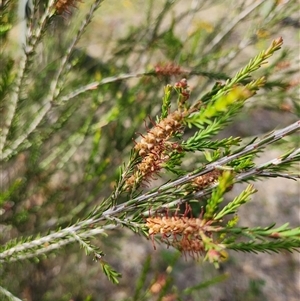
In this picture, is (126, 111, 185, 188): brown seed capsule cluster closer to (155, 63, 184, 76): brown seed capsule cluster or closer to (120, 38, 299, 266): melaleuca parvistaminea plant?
(120, 38, 299, 266): melaleuca parvistaminea plant

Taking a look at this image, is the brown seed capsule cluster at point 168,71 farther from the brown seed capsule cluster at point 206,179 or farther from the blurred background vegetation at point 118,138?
the brown seed capsule cluster at point 206,179

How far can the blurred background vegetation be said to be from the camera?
1.59 m

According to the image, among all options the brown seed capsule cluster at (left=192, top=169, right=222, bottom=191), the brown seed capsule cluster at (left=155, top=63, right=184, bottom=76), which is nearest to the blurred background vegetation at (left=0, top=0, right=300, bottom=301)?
the brown seed capsule cluster at (left=155, top=63, right=184, bottom=76)

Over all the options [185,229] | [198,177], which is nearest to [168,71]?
[198,177]

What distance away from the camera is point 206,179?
84 cm

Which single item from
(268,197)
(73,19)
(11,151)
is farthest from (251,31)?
(268,197)

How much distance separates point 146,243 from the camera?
162 inches

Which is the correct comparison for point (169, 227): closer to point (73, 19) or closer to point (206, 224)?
point (206, 224)

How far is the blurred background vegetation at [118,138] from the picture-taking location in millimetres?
1594

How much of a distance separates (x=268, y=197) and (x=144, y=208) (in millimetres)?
4337

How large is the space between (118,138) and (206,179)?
1.38 metres

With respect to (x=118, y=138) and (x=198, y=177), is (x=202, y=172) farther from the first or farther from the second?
(x=118, y=138)

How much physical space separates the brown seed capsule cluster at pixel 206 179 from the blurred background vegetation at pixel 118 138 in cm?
57

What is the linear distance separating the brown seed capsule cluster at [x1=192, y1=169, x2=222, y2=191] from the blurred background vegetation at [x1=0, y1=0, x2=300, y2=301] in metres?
0.57
